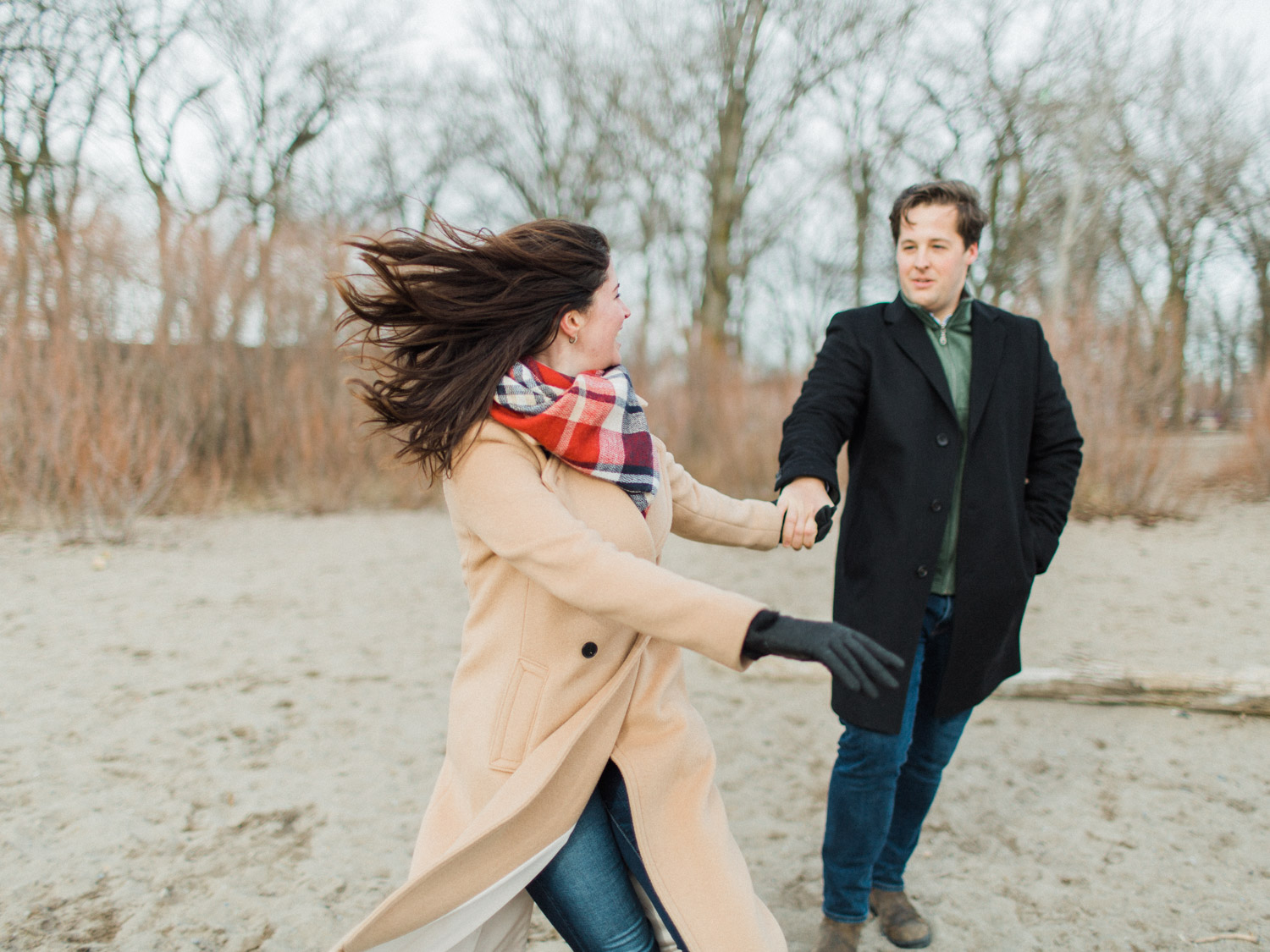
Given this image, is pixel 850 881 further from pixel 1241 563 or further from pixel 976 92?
pixel 976 92

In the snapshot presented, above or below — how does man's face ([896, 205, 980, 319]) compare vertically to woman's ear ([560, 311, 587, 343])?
above

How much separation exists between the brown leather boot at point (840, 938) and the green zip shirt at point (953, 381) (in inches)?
36.5

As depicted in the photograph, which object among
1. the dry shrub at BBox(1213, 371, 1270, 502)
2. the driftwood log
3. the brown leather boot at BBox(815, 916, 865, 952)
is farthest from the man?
the dry shrub at BBox(1213, 371, 1270, 502)

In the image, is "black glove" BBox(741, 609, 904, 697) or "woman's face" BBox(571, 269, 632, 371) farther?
"woman's face" BBox(571, 269, 632, 371)

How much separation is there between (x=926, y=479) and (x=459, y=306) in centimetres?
126

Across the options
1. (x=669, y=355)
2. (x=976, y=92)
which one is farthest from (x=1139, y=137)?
(x=669, y=355)

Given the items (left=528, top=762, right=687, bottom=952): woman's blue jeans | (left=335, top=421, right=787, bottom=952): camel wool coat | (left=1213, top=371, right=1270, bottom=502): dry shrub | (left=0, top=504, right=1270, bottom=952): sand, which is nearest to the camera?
(left=335, top=421, right=787, bottom=952): camel wool coat

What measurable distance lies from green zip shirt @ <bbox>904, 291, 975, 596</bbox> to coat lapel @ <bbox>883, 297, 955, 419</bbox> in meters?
0.02

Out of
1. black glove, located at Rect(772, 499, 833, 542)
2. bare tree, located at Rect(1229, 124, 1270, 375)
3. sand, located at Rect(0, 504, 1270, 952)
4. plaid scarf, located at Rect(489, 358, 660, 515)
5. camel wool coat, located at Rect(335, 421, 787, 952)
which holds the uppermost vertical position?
bare tree, located at Rect(1229, 124, 1270, 375)

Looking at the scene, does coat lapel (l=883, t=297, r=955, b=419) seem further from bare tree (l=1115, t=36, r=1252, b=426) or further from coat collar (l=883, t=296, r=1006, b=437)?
bare tree (l=1115, t=36, r=1252, b=426)

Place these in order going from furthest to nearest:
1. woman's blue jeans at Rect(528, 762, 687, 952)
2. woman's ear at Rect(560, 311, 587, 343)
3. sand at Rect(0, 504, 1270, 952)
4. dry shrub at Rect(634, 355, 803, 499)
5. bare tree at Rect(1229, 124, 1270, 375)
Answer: bare tree at Rect(1229, 124, 1270, 375)
dry shrub at Rect(634, 355, 803, 499)
sand at Rect(0, 504, 1270, 952)
woman's ear at Rect(560, 311, 587, 343)
woman's blue jeans at Rect(528, 762, 687, 952)

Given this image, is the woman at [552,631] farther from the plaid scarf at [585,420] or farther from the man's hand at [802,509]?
the man's hand at [802,509]

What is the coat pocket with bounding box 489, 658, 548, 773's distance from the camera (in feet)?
4.92

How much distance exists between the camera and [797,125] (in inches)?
675
